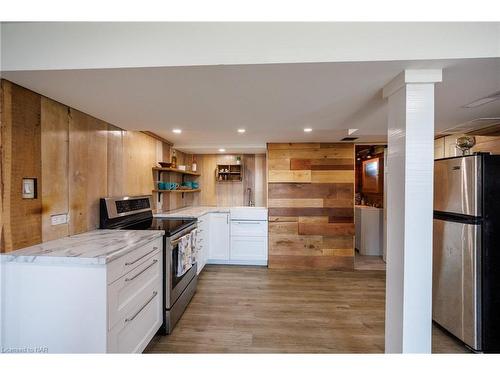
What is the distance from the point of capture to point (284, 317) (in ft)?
7.58

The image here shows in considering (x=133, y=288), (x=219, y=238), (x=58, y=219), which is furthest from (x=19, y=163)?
(x=219, y=238)

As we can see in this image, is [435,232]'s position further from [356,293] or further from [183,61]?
[183,61]

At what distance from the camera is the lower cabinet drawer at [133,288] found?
53.9 inches

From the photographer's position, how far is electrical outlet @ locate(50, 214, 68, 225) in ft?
5.60

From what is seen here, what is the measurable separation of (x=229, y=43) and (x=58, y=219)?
5.85ft

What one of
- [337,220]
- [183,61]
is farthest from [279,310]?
[183,61]

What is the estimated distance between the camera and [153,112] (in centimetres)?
201

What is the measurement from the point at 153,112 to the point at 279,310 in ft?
7.63

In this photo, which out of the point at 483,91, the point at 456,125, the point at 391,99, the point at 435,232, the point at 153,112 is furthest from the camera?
the point at 456,125

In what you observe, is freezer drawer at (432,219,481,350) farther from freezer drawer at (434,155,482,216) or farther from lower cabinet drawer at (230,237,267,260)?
lower cabinet drawer at (230,237,267,260)

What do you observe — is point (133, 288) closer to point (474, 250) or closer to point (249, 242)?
point (249, 242)

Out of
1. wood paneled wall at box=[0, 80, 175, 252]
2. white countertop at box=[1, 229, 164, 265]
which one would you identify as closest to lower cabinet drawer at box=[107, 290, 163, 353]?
white countertop at box=[1, 229, 164, 265]

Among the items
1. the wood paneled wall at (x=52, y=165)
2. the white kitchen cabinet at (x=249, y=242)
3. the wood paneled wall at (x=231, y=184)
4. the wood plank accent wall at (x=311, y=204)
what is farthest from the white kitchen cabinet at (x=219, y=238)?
the wood paneled wall at (x=52, y=165)

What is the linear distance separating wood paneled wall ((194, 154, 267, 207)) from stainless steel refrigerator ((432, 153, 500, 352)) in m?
3.08
